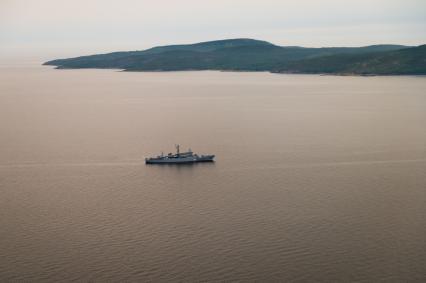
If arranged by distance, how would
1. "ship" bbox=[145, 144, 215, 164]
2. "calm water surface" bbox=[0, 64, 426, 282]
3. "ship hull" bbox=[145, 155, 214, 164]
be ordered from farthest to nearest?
"ship hull" bbox=[145, 155, 214, 164] → "ship" bbox=[145, 144, 215, 164] → "calm water surface" bbox=[0, 64, 426, 282]

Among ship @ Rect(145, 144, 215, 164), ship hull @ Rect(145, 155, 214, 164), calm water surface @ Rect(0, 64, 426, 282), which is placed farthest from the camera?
ship hull @ Rect(145, 155, 214, 164)

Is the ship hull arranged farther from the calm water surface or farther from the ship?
the calm water surface

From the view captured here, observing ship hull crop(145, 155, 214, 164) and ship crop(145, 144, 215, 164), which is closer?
ship crop(145, 144, 215, 164)

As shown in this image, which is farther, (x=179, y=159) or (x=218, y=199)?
(x=179, y=159)

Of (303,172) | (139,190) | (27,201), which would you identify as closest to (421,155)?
(303,172)

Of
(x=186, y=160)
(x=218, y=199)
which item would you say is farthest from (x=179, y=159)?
(x=218, y=199)

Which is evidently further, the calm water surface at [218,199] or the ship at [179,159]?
the ship at [179,159]

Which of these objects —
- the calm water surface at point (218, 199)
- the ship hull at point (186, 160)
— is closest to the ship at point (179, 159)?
the ship hull at point (186, 160)

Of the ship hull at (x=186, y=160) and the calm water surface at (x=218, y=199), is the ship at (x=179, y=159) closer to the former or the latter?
the ship hull at (x=186, y=160)

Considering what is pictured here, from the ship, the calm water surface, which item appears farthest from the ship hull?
the calm water surface

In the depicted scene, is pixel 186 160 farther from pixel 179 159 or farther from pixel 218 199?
pixel 218 199
